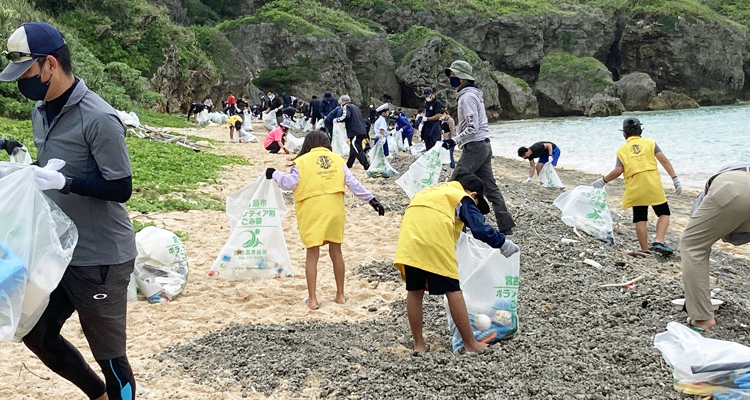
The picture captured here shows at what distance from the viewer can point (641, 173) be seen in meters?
6.63

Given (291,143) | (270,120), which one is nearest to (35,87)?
(291,143)

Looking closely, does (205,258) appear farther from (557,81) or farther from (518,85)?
(557,81)

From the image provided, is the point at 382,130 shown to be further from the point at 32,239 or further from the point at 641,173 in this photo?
the point at 32,239

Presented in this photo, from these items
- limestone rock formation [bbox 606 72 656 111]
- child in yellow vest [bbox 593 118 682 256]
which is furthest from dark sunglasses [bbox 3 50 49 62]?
limestone rock formation [bbox 606 72 656 111]

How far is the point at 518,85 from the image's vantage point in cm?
4475

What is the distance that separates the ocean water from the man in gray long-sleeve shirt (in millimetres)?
10433

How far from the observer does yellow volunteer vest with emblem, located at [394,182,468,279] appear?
150 inches

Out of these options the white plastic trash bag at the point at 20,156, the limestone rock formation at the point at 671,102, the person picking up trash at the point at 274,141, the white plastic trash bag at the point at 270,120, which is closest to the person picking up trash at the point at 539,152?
the person picking up trash at the point at 274,141

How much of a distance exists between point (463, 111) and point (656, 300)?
3.13 metres

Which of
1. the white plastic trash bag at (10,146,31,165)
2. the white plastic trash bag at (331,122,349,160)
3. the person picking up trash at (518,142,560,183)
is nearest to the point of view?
the white plastic trash bag at (10,146,31,165)

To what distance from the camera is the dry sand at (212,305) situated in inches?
139

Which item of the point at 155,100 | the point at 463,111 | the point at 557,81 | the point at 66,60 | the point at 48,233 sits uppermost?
the point at 66,60

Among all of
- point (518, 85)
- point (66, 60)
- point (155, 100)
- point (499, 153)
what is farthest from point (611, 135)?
point (66, 60)

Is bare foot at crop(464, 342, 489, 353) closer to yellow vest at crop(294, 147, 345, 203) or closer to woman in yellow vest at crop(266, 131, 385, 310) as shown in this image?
woman in yellow vest at crop(266, 131, 385, 310)
